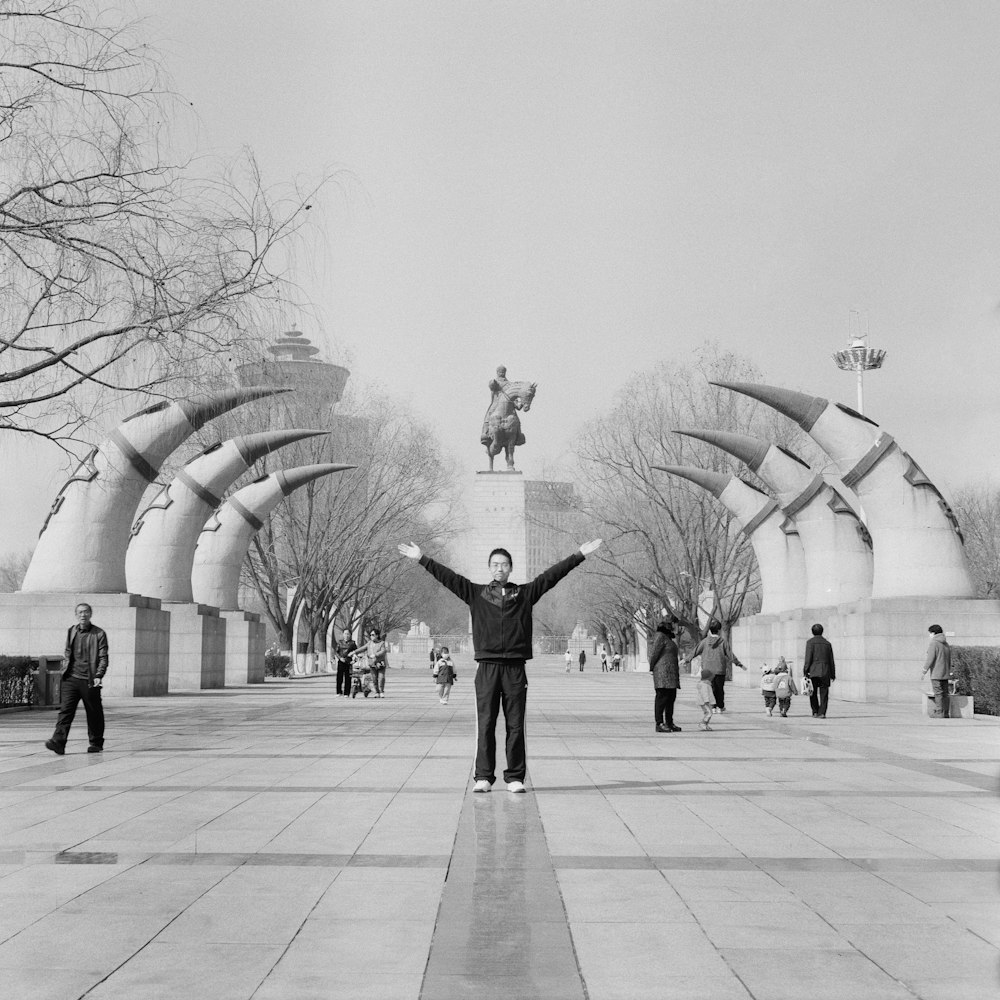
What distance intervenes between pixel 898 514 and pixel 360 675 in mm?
11534

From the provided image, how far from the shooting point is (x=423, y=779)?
10.9 m

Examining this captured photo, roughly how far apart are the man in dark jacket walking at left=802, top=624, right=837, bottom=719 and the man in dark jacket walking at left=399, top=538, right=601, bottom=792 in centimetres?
1138

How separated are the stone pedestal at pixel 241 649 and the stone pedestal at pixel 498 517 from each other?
1988 centimetres

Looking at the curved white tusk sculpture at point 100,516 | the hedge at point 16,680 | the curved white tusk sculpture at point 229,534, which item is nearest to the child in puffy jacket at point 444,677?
the curved white tusk sculpture at point 100,516

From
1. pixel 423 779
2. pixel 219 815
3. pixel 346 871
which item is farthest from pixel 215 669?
pixel 346 871

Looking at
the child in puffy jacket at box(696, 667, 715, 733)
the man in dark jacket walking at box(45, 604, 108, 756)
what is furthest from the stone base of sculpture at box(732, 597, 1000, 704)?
the man in dark jacket walking at box(45, 604, 108, 756)

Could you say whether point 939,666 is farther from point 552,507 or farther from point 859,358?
point 859,358

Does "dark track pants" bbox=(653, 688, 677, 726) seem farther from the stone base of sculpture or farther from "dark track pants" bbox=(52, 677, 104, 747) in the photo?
the stone base of sculpture

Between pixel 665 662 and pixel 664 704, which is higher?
pixel 665 662

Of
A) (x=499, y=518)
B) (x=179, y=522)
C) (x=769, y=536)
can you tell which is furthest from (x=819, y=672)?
(x=499, y=518)

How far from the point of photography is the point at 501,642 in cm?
952

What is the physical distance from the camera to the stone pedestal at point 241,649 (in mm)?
34562

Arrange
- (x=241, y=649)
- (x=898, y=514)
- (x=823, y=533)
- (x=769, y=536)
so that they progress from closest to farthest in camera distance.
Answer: (x=898, y=514) → (x=823, y=533) → (x=769, y=536) → (x=241, y=649)

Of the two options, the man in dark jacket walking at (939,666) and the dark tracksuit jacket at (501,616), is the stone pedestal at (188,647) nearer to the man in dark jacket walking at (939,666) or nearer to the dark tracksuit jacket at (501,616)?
the man in dark jacket walking at (939,666)
